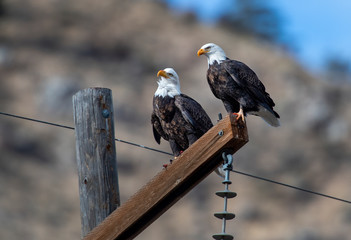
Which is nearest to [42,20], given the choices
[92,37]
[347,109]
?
A: [92,37]

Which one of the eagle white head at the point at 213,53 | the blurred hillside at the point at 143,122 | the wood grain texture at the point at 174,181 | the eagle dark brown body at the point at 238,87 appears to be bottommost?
the wood grain texture at the point at 174,181

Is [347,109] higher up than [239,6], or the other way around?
[239,6]

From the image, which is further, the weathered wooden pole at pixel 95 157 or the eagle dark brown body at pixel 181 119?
the eagle dark brown body at pixel 181 119

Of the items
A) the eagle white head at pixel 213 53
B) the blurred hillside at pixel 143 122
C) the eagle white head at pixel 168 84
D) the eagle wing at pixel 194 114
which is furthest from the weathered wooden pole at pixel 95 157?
the blurred hillside at pixel 143 122

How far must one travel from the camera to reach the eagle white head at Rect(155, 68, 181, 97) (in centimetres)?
731

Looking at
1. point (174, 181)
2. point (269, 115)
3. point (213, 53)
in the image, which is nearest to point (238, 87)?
point (269, 115)

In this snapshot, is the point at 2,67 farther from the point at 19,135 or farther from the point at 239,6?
the point at 239,6

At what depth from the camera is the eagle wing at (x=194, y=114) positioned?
6.95 m

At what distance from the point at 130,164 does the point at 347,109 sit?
11.9 m

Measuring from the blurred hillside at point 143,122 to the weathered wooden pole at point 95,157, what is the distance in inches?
754

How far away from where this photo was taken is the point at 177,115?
7.15 meters

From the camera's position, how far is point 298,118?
34.9m

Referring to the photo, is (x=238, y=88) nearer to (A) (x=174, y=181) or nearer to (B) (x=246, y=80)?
(B) (x=246, y=80)

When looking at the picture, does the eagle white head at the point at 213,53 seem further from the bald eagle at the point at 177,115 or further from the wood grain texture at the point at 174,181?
the wood grain texture at the point at 174,181
